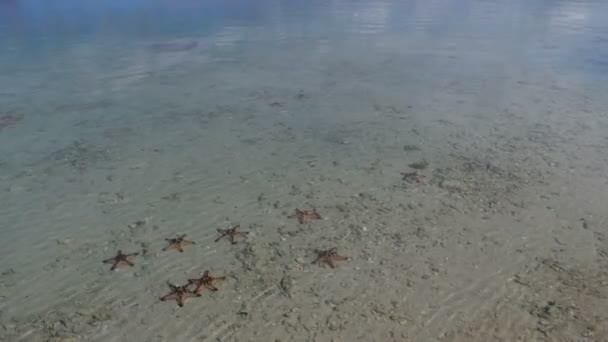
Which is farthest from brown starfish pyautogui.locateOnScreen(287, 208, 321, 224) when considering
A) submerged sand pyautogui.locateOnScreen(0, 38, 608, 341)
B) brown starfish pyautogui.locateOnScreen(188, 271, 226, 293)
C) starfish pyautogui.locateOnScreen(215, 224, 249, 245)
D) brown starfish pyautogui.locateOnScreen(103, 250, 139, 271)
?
brown starfish pyautogui.locateOnScreen(103, 250, 139, 271)

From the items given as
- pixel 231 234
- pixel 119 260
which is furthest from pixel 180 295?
pixel 231 234

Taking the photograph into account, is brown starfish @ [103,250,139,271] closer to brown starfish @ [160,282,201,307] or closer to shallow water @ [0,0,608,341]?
shallow water @ [0,0,608,341]

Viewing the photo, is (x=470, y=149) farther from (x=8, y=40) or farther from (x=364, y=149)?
(x=8, y=40)

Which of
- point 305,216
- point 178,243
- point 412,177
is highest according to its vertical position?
point 178,243

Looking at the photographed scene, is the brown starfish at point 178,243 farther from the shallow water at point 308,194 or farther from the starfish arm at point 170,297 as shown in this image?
the starfish arm at point 170,297

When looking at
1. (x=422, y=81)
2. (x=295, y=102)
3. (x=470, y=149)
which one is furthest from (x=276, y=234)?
(x=422, y=81)

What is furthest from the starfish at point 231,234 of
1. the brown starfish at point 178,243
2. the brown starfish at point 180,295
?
the brown starfish at point 180,295

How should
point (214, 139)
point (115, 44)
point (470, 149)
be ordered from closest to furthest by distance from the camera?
point (470, 149) < point (214, 139) < point (115, 44)

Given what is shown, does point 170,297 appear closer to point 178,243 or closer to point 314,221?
point 178,243
